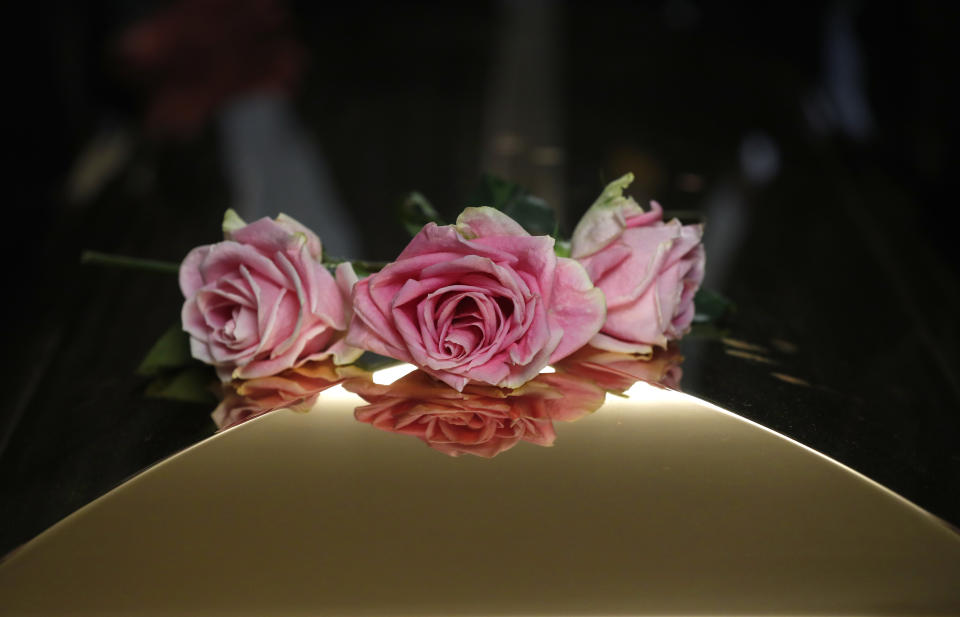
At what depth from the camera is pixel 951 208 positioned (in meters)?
1.57

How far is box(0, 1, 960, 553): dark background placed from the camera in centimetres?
74

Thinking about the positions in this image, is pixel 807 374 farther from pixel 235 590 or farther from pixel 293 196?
pixel 293 196

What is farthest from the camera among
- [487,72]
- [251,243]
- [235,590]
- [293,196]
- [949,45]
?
[487,72]

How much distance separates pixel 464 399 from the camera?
635 mm

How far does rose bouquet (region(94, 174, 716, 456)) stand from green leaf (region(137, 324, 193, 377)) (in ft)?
0.19

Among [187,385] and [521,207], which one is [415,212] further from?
[187,385]

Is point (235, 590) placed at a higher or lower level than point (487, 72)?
lower

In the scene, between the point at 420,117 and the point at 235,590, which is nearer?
the point at 235,590

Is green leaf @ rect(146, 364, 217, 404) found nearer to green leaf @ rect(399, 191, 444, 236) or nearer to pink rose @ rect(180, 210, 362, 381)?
pink rose @ rect(180, 210, 362, 381)

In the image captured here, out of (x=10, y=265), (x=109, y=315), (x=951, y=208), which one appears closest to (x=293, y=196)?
(x=109, y=315)

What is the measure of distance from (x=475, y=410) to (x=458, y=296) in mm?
75

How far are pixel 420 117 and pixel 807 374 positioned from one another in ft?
3.18

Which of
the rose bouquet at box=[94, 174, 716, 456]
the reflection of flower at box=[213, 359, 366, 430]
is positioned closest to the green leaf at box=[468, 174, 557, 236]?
the rose bouquet at box=[94, 174, 716, 456]

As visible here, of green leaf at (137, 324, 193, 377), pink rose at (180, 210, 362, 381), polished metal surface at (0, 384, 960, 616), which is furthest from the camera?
green leaf at (137, 324, 193, 377)
